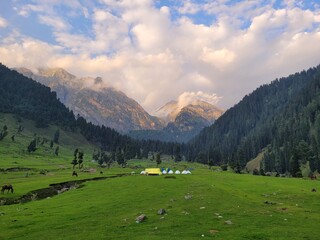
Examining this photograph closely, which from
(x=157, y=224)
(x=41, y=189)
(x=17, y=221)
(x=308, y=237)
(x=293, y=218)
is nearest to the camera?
(x=308, y=237)

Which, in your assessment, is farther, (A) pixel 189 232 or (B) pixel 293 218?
(B) pixel 293 218

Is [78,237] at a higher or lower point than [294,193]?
lower

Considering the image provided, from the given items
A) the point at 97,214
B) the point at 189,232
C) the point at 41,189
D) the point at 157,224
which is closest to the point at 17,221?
the point at 97,214

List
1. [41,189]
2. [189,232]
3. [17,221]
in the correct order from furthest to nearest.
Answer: [41,189] → [17,221] → [189,232]

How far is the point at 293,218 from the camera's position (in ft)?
111

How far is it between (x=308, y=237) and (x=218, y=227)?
743cm

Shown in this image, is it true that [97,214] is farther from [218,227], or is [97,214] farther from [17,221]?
[218,227]

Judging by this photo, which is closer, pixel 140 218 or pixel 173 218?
pixel 140 218

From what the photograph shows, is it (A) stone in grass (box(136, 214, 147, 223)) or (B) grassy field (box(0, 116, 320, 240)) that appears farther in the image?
(A) stone in grass (box(136, 214, 147, 223))

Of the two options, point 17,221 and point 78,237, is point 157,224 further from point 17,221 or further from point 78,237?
point 17,221

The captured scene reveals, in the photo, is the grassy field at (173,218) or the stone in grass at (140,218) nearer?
the grassy field at (173,218)

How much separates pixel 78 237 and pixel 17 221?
12.1 m

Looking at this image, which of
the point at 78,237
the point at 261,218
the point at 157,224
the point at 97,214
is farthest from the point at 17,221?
the point at 261,218

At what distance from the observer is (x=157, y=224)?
31406 mm
